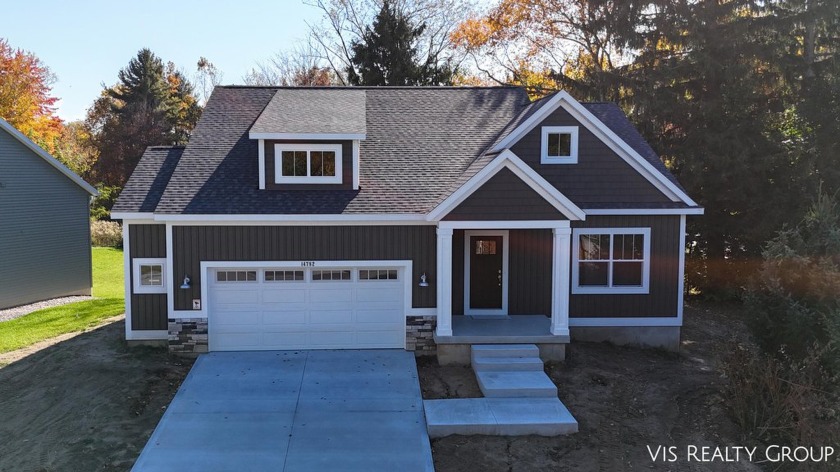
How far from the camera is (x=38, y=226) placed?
766 inches

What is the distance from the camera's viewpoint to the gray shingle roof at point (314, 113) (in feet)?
43.6

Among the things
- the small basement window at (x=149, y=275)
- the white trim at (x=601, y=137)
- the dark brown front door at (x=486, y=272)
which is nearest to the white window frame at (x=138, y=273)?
the small basement window at (x=149, y=275)

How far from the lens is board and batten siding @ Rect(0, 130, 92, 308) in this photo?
18594mm

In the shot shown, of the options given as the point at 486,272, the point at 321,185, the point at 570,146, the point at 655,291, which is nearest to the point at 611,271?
the point at 655,291

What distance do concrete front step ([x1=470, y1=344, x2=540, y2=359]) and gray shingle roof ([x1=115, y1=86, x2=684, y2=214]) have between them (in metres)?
3.09

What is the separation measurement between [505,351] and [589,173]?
4.70 metres

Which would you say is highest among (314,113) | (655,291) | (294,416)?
(314,113)

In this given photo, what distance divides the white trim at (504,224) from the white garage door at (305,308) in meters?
1.72

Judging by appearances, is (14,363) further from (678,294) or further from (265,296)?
(678,294)

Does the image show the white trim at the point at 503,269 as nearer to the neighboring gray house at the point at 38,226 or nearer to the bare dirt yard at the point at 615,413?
the bare dirt yard at the point at 615,413

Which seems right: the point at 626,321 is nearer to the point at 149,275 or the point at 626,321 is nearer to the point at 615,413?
the point at 615,413

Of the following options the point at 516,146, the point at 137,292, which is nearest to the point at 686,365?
the point at 516,146

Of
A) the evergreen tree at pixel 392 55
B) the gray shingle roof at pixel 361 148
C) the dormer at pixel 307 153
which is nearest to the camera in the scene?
the gray shingle roof at pixel 361 148

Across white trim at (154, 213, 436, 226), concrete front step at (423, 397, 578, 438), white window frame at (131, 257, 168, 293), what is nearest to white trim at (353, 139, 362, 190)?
white trim at (154, 213, 436, 226)
